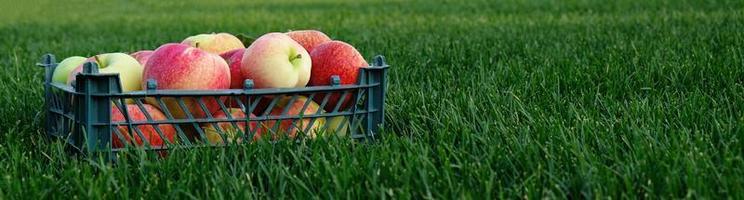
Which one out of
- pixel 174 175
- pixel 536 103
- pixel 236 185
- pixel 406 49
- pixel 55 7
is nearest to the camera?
pixel 236 185

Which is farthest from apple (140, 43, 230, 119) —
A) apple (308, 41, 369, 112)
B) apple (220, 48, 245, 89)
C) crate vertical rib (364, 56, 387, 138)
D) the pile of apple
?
crate vertical rib (364, 56, 387, 138)

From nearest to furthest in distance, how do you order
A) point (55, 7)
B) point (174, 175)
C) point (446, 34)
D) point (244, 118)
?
point (174, 175) → point (244, 118) → point (446, 34) → point (55, 7)

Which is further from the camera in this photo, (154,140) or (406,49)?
(406,49)

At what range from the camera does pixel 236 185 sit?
2.01 m

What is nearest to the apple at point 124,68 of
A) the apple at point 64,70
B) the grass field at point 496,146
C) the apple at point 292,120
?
the apple at point 64,70

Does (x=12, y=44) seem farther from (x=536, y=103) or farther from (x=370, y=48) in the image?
(x=536, y=103)

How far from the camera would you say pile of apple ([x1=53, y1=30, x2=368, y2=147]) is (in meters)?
2.44

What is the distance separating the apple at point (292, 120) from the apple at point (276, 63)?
2.0 inches

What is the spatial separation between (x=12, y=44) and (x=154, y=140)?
588 centimetres

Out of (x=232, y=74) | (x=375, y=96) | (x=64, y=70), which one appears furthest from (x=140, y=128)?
(x=375, y=96)

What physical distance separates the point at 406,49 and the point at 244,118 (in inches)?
130

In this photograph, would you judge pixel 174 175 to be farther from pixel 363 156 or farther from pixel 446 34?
pixel 446 34

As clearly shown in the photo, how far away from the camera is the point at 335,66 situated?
2.60 metres

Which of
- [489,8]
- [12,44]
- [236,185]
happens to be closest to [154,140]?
[236,185]
